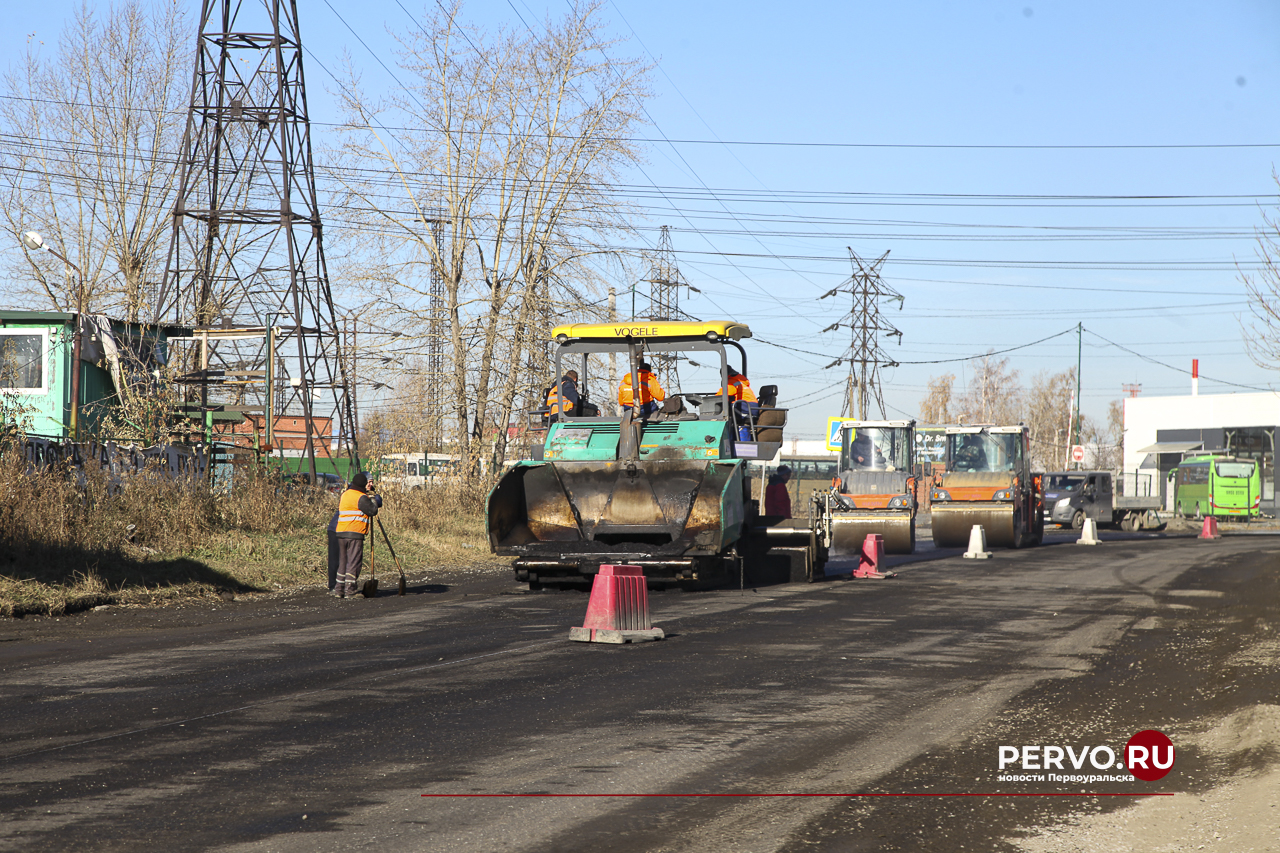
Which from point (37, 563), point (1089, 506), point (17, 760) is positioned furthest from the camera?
point (1089, 506)

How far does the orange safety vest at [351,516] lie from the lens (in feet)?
49.6

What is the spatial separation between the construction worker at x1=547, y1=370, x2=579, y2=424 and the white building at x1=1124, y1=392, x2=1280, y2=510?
55.5 metres

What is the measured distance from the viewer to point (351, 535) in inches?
597

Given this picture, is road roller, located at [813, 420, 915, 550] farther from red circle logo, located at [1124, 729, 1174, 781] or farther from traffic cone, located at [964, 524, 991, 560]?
red circle logo, located at [1124, 729, 1174, 781]

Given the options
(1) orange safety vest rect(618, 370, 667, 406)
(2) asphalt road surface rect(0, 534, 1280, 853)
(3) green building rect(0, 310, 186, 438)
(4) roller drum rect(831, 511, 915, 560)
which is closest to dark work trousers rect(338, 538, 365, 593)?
(2) asphalt road surface rect(0, 534, 1280, 853)

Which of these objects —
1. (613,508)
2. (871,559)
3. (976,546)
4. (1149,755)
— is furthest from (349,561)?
(976,546)

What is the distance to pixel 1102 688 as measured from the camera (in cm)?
872

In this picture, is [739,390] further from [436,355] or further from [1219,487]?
[1219,487]

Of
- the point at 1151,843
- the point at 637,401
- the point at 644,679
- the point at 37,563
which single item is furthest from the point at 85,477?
the point at 1151,843

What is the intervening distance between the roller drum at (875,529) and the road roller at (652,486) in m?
9.10

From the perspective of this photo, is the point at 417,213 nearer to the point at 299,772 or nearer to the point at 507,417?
the point at 507,417

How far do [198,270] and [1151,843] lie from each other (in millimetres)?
29356

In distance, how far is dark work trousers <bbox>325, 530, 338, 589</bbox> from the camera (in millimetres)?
15266

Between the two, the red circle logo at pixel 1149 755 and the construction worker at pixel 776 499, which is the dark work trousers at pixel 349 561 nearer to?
the construction worker at pixel 776 499
